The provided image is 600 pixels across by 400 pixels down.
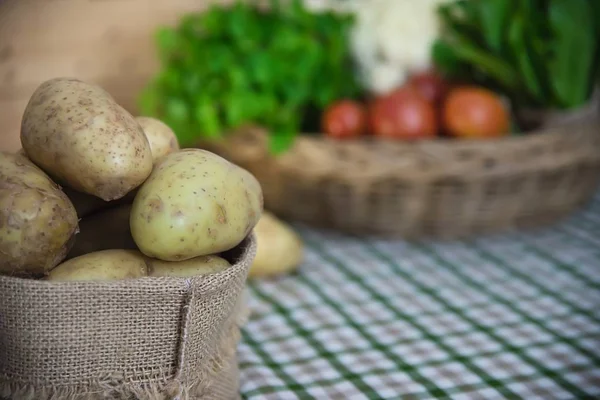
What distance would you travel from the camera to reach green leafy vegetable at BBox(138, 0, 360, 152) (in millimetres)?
1248

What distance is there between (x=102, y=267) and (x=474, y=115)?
2.72ft

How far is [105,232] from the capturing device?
66 cm

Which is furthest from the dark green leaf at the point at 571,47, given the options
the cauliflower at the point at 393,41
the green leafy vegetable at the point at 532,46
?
the cauliflower at the point at 393,41

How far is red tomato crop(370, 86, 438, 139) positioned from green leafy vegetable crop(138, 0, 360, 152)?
0.39 ft

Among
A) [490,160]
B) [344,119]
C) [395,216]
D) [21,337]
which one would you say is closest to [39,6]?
[344,119]

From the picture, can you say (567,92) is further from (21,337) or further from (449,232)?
(21,337)

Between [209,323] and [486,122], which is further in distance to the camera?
[486,122]

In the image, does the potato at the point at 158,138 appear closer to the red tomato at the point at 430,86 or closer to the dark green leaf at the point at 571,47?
the red tomato at the point at 430,86

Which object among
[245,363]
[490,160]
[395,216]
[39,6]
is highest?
[39,6]

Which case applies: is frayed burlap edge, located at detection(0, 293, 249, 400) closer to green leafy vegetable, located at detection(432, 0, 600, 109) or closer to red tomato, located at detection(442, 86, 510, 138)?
red tomato, located at detection(442, 86, 510, 138)

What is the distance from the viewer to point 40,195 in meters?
0.56

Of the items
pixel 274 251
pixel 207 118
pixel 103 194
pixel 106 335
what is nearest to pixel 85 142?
pixel 103 194

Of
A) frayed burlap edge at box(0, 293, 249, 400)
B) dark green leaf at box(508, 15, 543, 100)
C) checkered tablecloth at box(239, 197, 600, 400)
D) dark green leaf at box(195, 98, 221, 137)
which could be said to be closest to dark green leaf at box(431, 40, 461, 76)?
dark green leaf at box(508, 15, 543, 100)

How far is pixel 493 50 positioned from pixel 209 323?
3.04 feet
